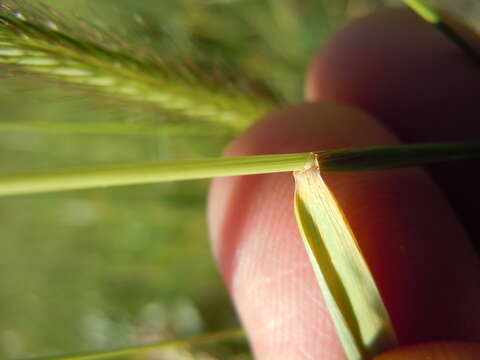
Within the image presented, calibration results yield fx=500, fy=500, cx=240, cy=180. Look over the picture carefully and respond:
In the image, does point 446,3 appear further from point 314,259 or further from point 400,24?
point 314,259

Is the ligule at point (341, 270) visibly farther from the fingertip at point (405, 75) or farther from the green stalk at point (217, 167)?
the fingertip at point (405, 75)

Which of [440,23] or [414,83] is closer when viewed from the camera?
[440,23]

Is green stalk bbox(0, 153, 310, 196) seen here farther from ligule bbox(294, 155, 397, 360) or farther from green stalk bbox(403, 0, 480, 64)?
green stalk bbox(403, 0, 480, 64)

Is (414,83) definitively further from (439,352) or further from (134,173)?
(134,173)

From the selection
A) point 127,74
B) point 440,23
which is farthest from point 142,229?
point 440,23

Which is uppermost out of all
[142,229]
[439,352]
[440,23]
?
[142,229]

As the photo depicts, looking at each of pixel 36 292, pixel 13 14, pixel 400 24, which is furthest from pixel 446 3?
pixel 36 292

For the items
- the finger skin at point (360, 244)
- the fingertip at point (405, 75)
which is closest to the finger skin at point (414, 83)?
the fingertip at point (405, 75)
